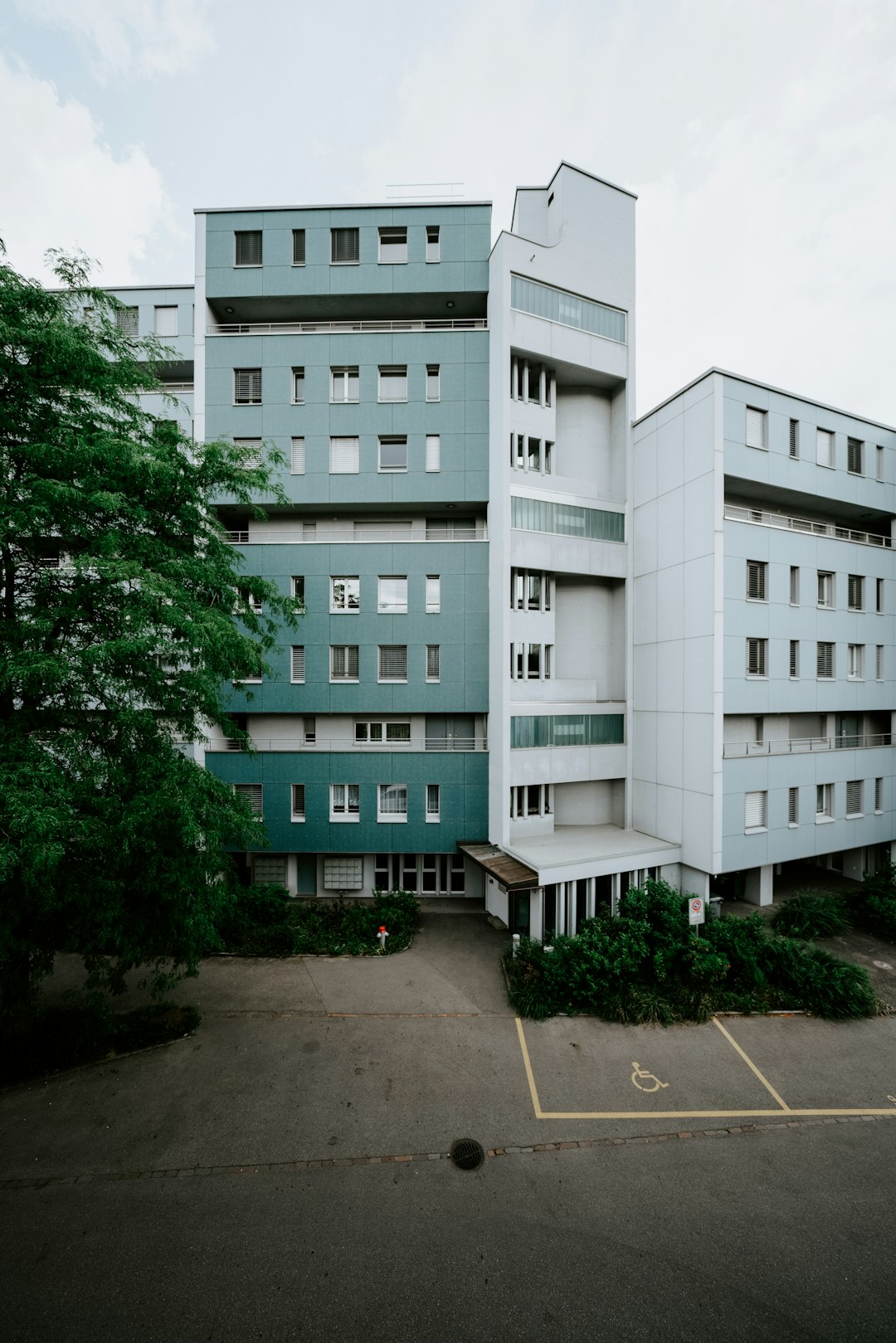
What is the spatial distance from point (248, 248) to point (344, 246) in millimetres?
3605

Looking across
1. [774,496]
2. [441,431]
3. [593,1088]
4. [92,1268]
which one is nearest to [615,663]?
[774,496]

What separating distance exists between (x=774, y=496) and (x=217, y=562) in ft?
63.2

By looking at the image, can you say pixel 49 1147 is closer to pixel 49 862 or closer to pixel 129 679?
pixel 49 862

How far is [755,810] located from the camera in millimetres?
16781

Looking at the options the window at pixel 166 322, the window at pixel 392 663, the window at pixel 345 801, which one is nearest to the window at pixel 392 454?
the window at pixel 392 663

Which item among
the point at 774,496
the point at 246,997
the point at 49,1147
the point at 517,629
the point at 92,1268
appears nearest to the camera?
the point at 92,1268

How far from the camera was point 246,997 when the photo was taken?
13.0 m

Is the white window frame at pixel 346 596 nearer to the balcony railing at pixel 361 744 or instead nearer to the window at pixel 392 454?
the window at pixel 392 454

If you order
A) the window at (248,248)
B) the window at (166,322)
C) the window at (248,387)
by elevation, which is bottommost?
the window at (248,387)

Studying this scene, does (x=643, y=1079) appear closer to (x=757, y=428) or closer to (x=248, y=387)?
(x=757, y=428)

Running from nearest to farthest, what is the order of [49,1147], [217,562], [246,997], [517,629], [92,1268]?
1. [92,1268]
2. [49,1147]
3. [217,562]
4. [246,997]
5. [517,629]

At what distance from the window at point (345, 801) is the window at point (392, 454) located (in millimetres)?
11678

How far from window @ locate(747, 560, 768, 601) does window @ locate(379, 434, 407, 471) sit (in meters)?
12.6

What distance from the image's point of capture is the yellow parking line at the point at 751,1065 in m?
9.83
